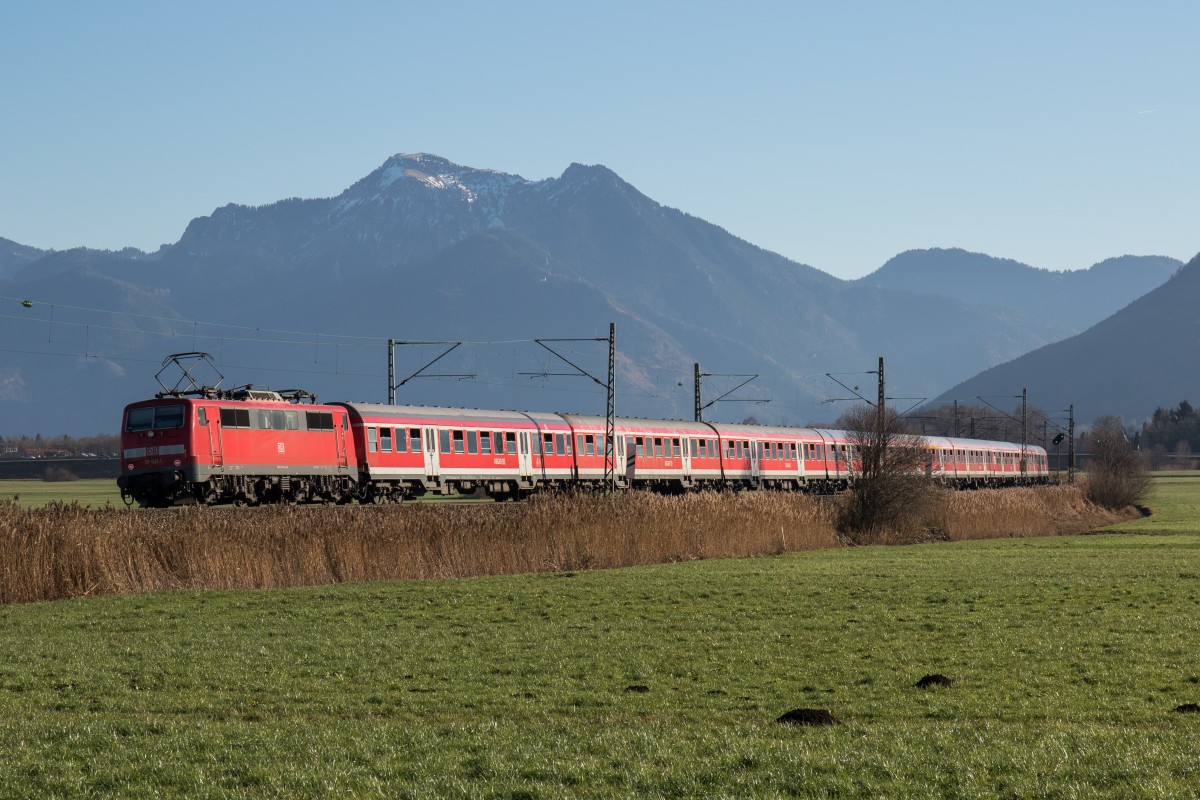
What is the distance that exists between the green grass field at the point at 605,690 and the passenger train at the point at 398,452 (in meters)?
17.9

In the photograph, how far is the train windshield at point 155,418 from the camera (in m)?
45.2

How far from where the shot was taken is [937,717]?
47.6 ft

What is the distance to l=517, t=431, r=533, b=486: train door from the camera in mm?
60625

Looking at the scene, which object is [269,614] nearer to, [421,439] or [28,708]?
[28,708]

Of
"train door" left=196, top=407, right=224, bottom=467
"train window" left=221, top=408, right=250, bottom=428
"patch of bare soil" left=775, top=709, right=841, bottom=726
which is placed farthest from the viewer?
"train window" left=221, top=408, right=250, bottom=428

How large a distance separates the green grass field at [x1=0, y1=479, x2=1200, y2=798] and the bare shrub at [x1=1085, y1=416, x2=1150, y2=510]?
62261 mm

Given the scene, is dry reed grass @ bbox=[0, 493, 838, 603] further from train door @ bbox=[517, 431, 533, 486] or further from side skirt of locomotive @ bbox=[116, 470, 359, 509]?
train door @ bbox=[517, 431, 533, 486]

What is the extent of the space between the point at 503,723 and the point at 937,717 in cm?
436

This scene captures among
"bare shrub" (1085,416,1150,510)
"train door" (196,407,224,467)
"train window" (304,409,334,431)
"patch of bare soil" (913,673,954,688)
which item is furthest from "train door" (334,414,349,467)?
"bare shrub" (1085,416,1150,510)

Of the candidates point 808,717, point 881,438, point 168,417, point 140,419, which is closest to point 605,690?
point 808,717

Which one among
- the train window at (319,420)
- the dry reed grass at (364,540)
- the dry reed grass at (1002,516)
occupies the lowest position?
the dry reed grass at (1002,516)

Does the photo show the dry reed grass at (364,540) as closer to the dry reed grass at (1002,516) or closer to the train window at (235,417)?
the train window at (235,417)

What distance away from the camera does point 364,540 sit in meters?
33.2

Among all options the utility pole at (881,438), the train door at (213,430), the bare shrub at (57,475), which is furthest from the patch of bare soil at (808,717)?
the bare shrub at (57,475)
